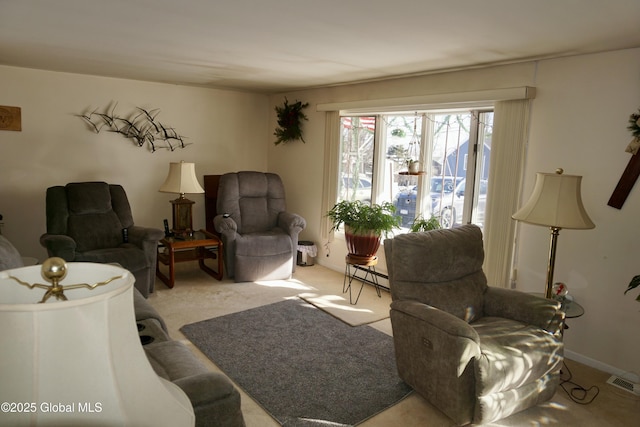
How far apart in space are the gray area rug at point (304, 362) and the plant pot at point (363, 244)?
0.62 m

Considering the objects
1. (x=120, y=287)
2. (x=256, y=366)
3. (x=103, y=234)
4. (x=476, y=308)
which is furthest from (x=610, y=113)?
(x=103, y=234)

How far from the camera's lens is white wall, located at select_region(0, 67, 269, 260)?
4.80 metres

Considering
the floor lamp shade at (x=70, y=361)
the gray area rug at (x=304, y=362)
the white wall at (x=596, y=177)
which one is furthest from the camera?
the white wall at (x=596, y=177)

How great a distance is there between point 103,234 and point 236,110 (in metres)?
2.67

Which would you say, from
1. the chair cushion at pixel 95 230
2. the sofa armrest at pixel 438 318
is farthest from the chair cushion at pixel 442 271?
the chair cushion at pixel 95 230

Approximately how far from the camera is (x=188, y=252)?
5.21 meters

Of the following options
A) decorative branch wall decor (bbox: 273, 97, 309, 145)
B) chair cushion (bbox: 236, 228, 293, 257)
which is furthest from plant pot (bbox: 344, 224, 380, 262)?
decorative branch wall decor (bbox: 273, 97, 309, 145)

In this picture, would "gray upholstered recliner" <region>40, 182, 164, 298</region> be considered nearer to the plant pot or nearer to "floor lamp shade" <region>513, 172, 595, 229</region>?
the plant pot

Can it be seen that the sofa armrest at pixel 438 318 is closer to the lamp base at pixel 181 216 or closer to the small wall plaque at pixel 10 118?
the lamp base at pixel 181 216

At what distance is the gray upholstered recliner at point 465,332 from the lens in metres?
2.36

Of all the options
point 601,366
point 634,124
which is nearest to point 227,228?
point 601,366

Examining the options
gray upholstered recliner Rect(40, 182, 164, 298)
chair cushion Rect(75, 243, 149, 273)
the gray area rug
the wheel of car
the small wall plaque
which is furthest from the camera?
the small wall plaque

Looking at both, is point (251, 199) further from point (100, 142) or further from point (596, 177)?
point (596, 177)

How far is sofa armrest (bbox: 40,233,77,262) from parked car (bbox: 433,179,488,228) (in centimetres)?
337
